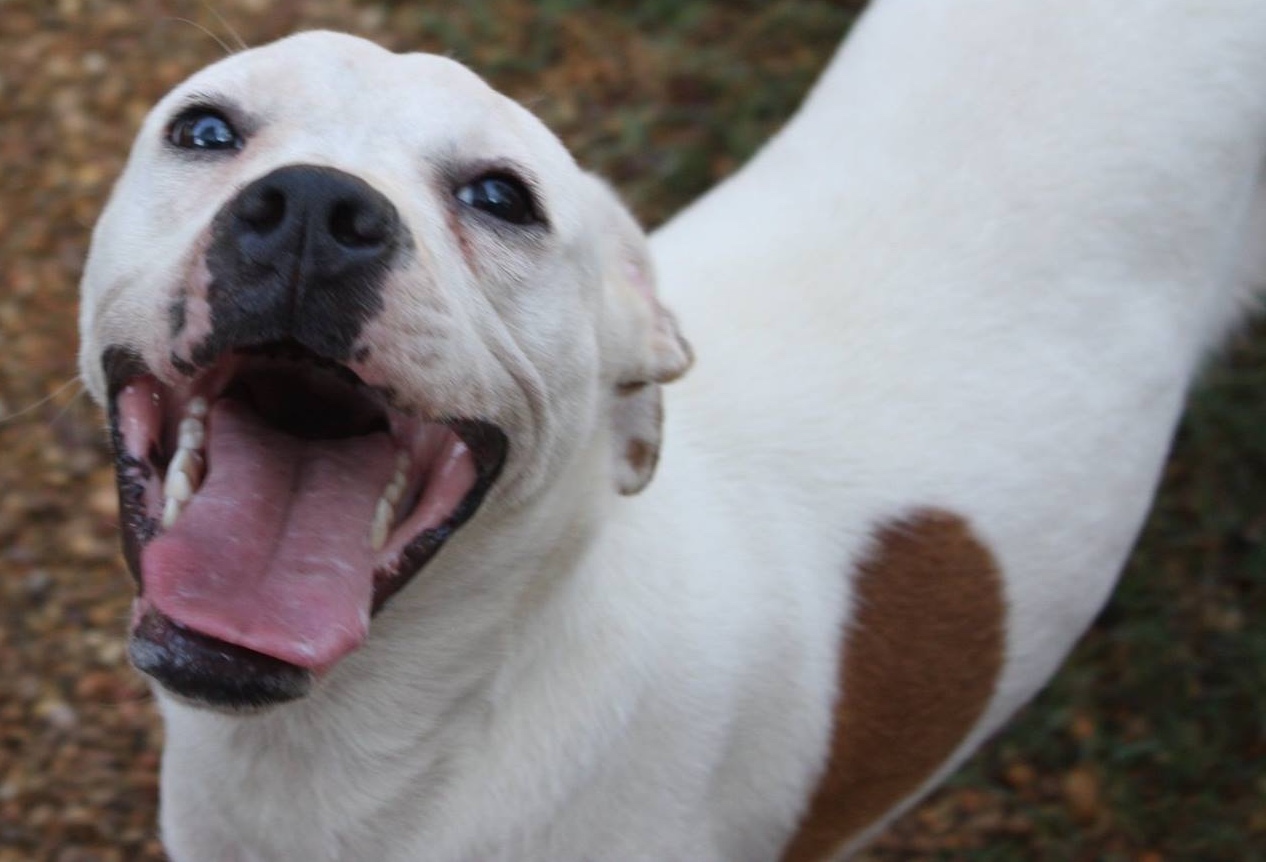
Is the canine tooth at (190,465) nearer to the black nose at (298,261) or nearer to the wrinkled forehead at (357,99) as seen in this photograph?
the black nose at (298,261)

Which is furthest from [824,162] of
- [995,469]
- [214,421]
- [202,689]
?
[202,689]

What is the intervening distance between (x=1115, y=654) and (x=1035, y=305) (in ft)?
5.15

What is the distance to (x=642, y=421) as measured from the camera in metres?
2.61

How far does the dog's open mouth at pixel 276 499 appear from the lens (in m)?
2.10

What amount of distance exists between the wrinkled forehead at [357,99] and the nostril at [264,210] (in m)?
0.26

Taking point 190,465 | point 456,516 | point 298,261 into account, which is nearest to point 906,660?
point 456,516

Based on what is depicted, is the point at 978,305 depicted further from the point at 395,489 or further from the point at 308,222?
the point at 308,222

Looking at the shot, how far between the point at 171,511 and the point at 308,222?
49cm

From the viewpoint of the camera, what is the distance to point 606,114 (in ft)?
17.5

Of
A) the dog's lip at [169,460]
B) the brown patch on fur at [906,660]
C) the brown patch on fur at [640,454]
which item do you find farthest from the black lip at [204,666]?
the brown patch on fur at [906,660]

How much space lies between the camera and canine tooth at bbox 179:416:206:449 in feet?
7.36

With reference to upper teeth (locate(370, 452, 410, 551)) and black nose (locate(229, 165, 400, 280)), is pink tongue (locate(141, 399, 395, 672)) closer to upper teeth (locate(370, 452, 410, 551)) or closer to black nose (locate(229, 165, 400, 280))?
upper teeth (locate(370, 452, 410, 551))

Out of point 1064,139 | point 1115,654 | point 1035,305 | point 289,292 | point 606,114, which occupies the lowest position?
point 1115,654

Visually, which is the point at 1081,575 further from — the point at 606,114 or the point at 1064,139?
the point at 606,114
